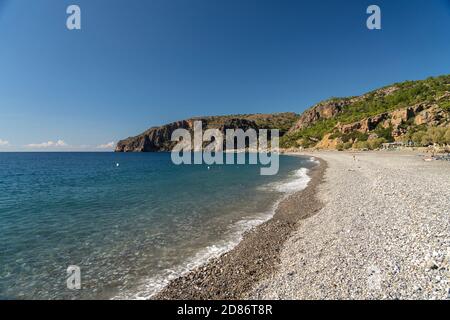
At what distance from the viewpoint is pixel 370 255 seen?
750 centimetres

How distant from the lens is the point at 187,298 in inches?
277

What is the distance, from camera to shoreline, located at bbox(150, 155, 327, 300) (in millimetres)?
7137

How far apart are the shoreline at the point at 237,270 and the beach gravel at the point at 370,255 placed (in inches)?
14.8

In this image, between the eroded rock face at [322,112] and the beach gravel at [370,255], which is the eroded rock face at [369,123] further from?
the beach gravel at [370,255]

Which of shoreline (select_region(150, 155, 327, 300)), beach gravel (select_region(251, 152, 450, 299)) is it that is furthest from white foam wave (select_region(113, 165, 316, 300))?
beach gravel (select_region(251, 152, 450, 299))

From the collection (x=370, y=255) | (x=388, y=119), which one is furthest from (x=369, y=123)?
(x=370, y=255)

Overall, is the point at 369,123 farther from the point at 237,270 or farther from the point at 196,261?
the point at 237,270

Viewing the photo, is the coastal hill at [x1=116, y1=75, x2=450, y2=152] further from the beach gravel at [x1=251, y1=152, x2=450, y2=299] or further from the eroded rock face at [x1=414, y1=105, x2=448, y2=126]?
the beach gravel at [x1=251, y1=152, x2=450, y2=299]

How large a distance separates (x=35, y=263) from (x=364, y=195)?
1878 centimetres

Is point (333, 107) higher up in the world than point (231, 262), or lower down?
higher up

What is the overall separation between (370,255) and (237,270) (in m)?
4.37

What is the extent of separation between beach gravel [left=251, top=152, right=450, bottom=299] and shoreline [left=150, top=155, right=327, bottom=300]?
1.23 feet
